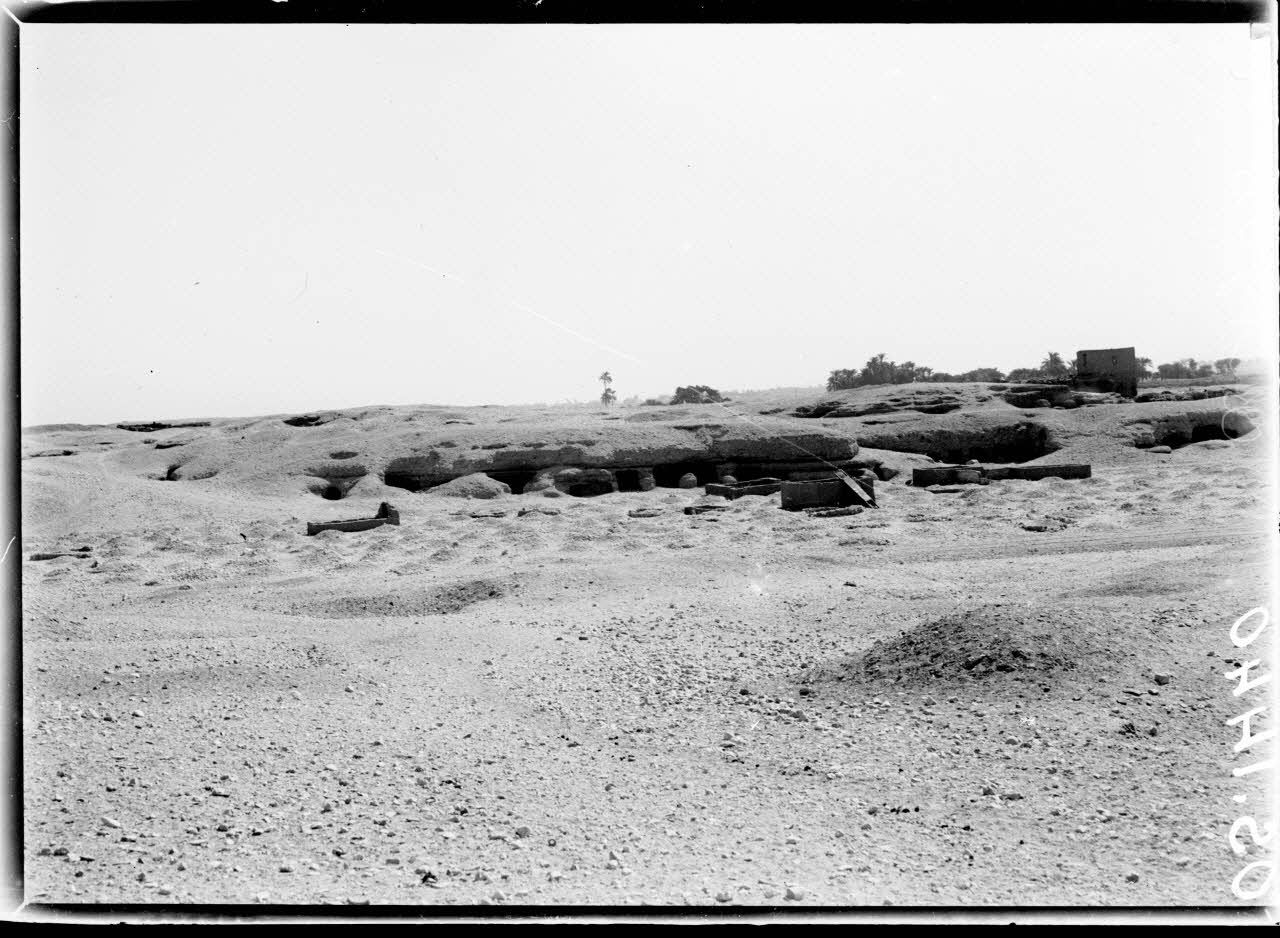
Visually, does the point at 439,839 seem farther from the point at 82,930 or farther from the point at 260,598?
the point at 260,598

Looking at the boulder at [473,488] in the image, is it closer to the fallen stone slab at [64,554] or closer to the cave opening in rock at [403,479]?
the cave opening in rock at [403,479]

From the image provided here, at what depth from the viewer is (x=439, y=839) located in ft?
11.4

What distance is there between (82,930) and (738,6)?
119 inches

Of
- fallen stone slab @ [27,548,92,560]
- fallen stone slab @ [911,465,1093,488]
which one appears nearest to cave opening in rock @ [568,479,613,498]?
fallen stone slab @ [911,465,1093,488]

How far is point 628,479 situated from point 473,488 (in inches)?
106

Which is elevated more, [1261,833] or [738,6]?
[738,6]

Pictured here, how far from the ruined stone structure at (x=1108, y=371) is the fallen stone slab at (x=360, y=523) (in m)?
16.5

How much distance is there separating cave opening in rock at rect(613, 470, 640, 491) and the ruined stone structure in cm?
1160

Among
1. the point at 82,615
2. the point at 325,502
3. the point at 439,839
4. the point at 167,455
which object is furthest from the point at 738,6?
the point at 167,455

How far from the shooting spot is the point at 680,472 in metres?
18.0

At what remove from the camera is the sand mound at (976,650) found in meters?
4.91

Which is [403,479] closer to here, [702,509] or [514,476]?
[514,476]

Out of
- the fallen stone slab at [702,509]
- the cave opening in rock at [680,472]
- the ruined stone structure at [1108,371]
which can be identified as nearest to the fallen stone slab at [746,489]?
the fallen stone slab at [702,509]

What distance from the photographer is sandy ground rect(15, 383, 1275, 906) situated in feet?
10.6
